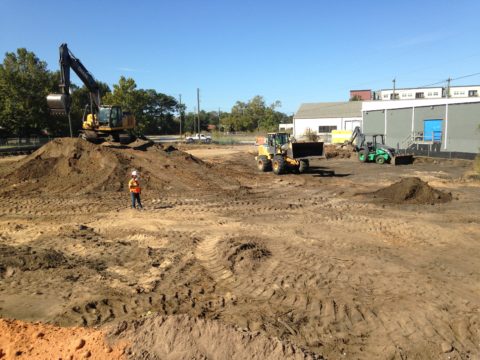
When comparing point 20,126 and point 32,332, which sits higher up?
point 20,126

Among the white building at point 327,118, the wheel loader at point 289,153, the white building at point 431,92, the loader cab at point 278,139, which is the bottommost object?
the wheel loader at point 289,153

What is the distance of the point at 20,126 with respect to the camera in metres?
48.0

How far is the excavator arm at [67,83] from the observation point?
20.6 metres

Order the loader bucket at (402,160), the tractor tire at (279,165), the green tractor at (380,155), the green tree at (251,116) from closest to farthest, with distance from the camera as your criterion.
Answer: the tractor tire at (279,165)
the loader bucket at (402,160)
the green tractor at (380,155)
the green tree at (251,116)

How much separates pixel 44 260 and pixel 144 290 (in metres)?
2.73

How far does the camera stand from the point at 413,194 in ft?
50.3

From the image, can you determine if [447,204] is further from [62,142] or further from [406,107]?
[406,107]

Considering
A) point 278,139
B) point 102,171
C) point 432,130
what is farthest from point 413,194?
point 432,130

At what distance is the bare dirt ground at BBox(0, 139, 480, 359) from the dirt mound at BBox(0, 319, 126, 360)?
0.81 feet

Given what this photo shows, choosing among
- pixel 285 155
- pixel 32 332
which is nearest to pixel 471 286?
pixel 32 332

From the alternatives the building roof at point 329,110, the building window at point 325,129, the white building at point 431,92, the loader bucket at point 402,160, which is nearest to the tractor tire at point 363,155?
the loader bucket at point 402,160

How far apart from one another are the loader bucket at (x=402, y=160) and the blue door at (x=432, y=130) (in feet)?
25.2

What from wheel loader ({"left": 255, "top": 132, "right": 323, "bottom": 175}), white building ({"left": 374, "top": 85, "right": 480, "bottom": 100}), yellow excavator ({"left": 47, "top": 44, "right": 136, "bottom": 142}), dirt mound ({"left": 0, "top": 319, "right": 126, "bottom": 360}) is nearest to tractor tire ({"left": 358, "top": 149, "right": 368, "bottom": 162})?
wheel loader ({"left": 255, "top": 132, "right": 323, "bottom": 175})

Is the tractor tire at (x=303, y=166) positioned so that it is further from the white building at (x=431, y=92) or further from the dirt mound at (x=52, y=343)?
the white building at (x=431, y=92)
